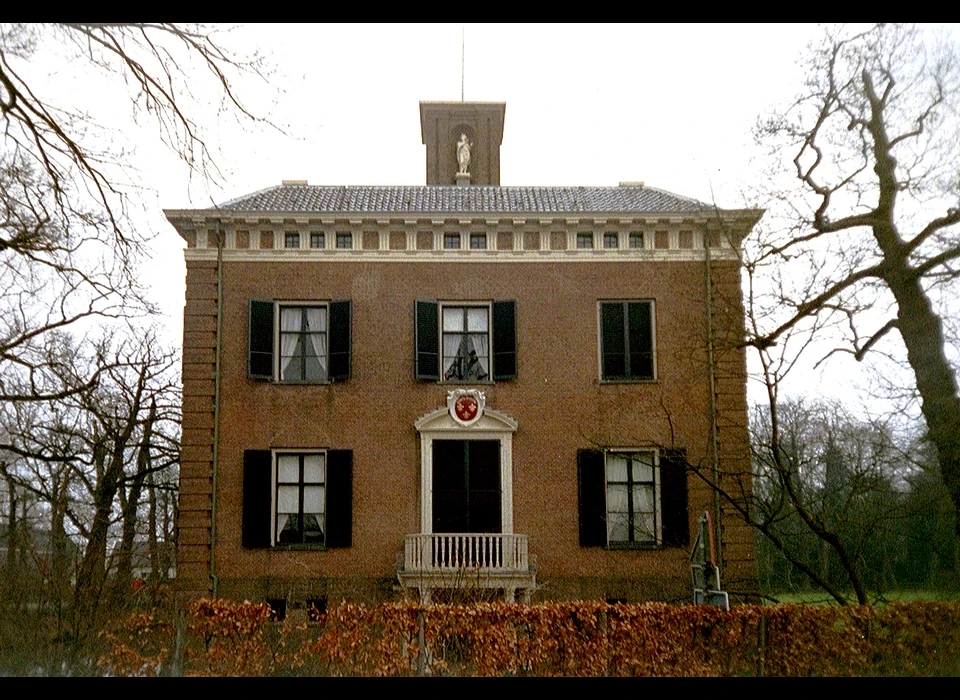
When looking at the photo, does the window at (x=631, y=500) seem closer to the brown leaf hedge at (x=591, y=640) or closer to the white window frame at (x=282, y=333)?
the white window frame at (x=282, y=333)

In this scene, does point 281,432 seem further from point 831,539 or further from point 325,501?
point 831,539

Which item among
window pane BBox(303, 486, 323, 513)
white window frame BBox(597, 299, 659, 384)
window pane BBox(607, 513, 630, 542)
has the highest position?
white window frame BBox(597, 299, 659, 384)

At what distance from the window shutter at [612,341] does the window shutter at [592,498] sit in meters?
1.61

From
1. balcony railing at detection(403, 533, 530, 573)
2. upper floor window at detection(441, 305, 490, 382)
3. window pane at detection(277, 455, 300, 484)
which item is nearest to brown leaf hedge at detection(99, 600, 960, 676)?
balcony railing at detection(403, 533, 530, 573)

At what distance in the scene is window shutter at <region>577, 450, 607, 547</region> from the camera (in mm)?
18422

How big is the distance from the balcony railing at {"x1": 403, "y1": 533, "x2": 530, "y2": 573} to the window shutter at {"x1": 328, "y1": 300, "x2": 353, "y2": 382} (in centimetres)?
334

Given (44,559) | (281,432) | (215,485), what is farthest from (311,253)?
(44,559)

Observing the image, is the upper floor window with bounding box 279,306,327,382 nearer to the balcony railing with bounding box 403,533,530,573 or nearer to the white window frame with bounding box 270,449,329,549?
the white window frame with bounding box 270,449,329,549

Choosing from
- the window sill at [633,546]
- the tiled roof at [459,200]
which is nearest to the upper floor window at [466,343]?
the tiled roof at [459,200]

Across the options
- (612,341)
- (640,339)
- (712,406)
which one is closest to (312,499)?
(612,341)

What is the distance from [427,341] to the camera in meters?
19.0

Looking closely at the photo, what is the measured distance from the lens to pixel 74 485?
85.3 feet

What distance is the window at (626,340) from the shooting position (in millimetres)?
19094

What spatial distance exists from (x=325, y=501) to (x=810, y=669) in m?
9.33
